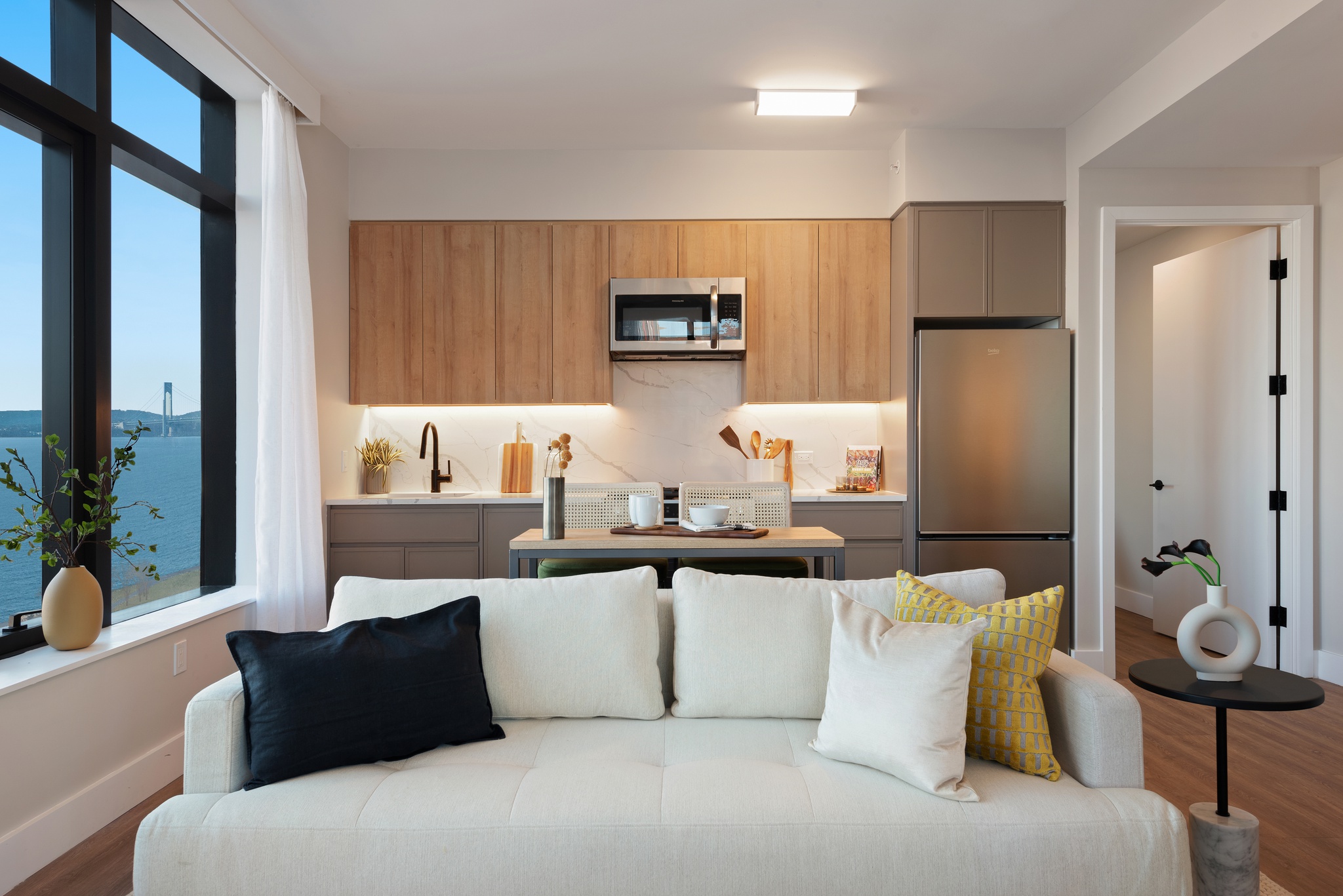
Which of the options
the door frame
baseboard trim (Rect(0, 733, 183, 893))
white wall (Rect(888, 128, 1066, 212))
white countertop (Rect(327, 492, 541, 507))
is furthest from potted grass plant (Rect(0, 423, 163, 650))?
the door frame

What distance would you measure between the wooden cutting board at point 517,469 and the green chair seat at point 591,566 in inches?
51.7

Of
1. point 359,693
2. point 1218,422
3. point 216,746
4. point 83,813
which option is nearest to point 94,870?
point 83,813

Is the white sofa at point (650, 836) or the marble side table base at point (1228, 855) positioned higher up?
the white sofa at point (650, 836)

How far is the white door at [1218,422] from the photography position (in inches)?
166

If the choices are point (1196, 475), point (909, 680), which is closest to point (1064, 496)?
point (1196, 475)

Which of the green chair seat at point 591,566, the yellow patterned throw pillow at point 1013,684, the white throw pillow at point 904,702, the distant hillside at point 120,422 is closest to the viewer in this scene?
the white throw pillow at point 904,702

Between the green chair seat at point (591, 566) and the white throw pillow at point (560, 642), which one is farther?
the green chair seat at point (591, 566)

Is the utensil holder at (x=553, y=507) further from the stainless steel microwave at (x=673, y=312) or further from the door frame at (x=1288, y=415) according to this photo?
the door frame at (x=1288, y=415)

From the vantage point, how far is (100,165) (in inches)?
106

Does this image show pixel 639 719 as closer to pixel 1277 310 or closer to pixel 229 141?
pixel 229 141

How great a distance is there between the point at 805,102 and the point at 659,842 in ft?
11.0

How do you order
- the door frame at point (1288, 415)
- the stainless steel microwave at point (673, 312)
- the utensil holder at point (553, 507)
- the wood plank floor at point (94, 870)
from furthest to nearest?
the stainless steel microwave at point (673, 312)
the door frame at point (1288, 415)
the utensil holder at point (553, 507)
the wood plank floor at point (94, 870)

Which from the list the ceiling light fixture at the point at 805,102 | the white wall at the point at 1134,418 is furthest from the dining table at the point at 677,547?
the white wall at the point at 1134,418

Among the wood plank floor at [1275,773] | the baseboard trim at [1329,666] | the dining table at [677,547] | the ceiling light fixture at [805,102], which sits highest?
the ceiling light fixture at [805,102]
